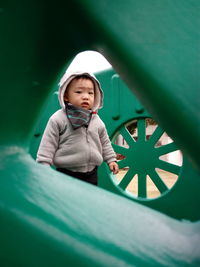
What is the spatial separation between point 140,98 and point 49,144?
0.94 meters

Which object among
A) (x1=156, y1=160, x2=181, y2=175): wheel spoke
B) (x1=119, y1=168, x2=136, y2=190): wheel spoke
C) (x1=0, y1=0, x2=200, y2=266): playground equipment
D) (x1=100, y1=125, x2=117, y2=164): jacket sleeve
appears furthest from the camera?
(x1=119, y1=168, x2=136, y2=190): wheel spoke

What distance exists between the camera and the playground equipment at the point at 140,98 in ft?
1.32

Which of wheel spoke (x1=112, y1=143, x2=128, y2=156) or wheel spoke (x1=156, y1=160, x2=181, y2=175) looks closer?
wheel spoke (x1=156, y1=160, x2=181, y2=175)

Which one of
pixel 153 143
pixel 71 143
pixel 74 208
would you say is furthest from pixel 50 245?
pixel 153 143

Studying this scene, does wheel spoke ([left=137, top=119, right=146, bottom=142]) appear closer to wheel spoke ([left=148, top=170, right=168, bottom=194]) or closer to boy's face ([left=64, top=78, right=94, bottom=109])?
wheel spoke ([left=148, top=170, right=168, bottom=194])

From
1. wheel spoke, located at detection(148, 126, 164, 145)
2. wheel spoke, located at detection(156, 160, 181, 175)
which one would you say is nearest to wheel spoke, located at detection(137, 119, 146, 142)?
wheel spoke, located at detection(148, 126, 164, 145)

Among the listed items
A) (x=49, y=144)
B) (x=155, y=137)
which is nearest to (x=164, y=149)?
(x=155, y=137)

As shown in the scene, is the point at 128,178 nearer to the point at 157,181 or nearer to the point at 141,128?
the point at 157,181

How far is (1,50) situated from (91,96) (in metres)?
0.95

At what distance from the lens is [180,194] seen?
163 centimetres

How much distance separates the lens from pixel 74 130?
142 cm

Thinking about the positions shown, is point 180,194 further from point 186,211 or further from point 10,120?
point 10,120

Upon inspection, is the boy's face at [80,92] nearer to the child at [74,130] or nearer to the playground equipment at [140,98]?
the child at [74,130]

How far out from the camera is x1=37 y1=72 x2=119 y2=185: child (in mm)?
1363
